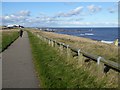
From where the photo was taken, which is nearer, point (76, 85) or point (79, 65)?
point (76, 85)

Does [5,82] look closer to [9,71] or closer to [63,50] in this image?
[9,71]

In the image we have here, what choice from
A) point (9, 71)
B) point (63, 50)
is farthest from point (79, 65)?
Answer: point (63, 50)

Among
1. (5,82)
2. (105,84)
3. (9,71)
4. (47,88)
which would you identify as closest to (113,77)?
(105,84)

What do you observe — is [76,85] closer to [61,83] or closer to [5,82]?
[61,83]

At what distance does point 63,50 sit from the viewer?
17.1 metres

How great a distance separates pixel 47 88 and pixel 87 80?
59.5 inches

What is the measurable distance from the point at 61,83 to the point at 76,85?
1.60 feet

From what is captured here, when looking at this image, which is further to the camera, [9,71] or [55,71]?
[9,71]

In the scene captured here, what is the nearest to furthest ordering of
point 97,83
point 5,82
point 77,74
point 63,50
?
point 97,83, point 5,82, point 77,74, point 63,50

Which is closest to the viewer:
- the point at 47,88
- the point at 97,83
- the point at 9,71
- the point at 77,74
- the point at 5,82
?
the point at 47,88

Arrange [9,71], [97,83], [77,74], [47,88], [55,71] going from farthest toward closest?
[9,71]
[55,71]
[77,74]
[97,83]
[47,88]

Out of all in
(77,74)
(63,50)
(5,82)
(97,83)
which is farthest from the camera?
(63,50)

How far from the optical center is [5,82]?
922 cm

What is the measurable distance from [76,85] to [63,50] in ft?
28.9
